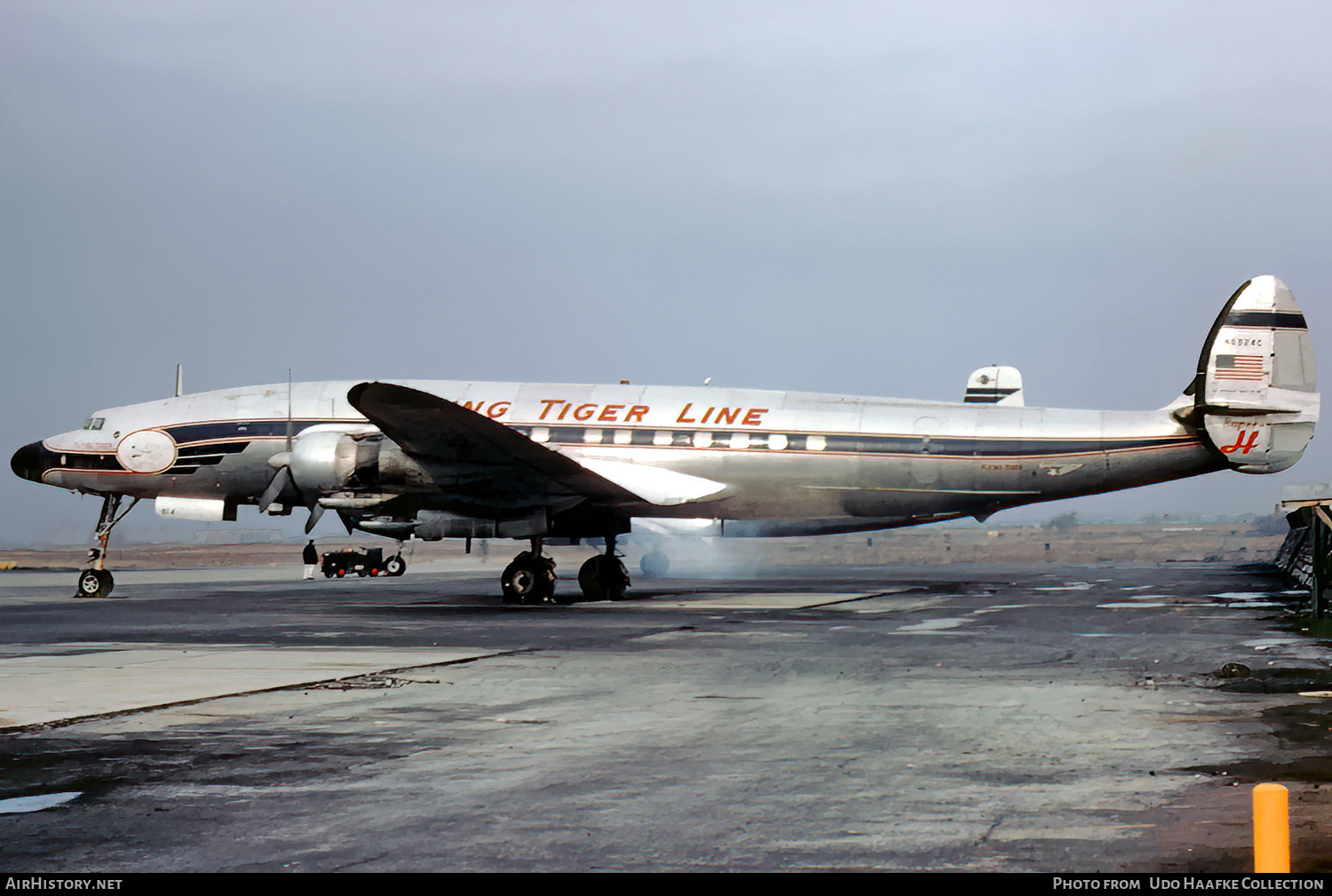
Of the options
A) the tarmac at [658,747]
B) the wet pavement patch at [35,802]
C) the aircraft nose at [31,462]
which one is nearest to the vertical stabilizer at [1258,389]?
the tarmac at [658,747]

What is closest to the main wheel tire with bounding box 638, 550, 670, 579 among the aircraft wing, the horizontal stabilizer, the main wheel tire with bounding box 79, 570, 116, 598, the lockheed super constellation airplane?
the horizontal stabilizer

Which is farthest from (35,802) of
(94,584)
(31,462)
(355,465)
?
(31,462)

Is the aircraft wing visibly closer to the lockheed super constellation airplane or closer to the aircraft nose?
the lockheed super constellation airplane

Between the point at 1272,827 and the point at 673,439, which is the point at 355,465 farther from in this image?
the point at 1272,827

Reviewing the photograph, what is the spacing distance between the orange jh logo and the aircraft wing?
37.6 ft

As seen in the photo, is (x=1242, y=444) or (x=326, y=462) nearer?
(x=1242, y=444)

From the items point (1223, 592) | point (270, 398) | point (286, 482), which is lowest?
point (1223, 592)

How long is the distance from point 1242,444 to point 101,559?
2843 cm

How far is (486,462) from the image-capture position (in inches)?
1025

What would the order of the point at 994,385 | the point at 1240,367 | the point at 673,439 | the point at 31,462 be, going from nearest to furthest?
the point at 1240,367
the point at 673,439
the point at 31,462
the point at 994,385

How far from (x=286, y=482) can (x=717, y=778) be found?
22.5m

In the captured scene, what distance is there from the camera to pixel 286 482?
2848 cm
